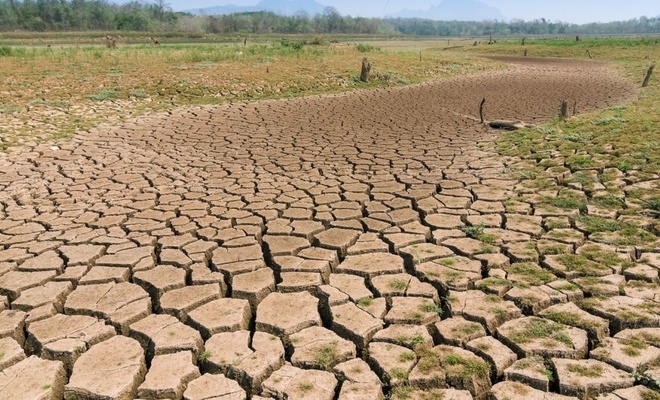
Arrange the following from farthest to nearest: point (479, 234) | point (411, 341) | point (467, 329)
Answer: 1. point (479, 234)
2. point (467, 329)
3. point (411, 341)

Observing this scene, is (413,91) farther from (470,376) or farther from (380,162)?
(470,376)

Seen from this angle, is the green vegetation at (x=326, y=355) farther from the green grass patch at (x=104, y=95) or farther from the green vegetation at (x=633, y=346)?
the green grass patch at (x=104, y=95)

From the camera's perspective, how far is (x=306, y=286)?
12.0 feet

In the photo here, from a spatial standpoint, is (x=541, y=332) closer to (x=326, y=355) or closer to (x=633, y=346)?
(x=633, y=346)

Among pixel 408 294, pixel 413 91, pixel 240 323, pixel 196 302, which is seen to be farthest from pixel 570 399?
pixel 413 91

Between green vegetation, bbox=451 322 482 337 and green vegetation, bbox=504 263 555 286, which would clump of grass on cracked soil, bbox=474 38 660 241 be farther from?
green vegetation, bbox=451 322 482 337

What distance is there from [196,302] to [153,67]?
14.8 meters

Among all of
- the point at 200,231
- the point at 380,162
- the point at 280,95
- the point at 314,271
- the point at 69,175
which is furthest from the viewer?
the point at 280,95

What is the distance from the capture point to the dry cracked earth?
2666 mm

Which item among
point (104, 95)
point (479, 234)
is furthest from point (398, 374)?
point (104, 95)

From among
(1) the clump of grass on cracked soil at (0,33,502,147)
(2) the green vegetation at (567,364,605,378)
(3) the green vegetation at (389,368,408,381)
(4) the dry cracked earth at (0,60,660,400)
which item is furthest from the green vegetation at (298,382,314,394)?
(1) the clump of grass on cracked soil at (0,33,502,147)

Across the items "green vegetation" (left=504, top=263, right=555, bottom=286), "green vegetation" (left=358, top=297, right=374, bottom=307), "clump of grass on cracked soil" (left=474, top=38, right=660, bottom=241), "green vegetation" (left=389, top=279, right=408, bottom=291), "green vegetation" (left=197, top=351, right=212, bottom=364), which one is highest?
"clump of grass on cracked soil" (left=474, top=38, right=660, bottom=241)

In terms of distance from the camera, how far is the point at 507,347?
2854mm

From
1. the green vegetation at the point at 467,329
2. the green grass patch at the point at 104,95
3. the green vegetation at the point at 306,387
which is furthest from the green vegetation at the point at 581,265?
the green grass patch at the point at 104,95
